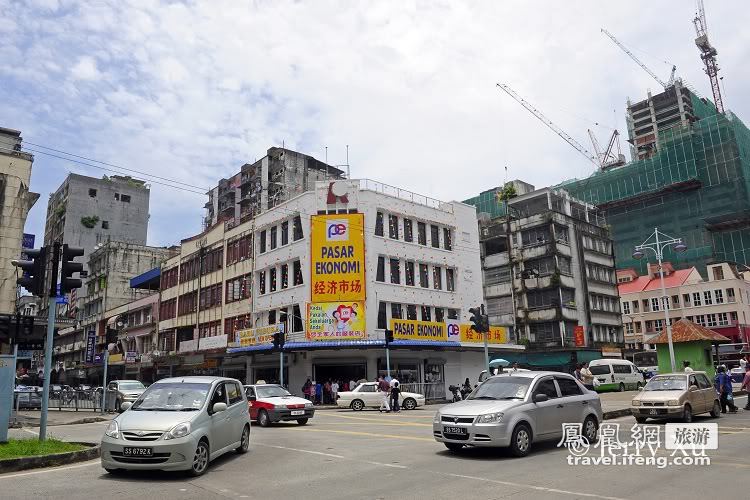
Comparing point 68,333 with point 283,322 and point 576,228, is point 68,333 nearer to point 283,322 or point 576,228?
point 283,322

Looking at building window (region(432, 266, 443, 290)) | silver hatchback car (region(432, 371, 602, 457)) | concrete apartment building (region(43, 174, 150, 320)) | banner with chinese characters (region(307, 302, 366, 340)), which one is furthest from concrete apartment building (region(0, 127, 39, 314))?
concrete apartment building (region(43, 174, 150, 320))

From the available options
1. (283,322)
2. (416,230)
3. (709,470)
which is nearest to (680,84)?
(416,230)

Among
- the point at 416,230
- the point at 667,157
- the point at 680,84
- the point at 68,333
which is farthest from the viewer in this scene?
the point at 680,84

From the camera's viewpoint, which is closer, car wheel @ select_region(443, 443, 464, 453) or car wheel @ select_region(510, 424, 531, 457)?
car wheel @ select_region(510, 424, 531, 457)

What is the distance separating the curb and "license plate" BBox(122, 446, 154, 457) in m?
2.68

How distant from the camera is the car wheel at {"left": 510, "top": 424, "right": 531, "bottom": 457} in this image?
429 inches

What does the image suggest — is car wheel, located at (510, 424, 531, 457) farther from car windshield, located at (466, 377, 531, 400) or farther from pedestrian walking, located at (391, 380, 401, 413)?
pedestrian walking, located at (391, 380, 401, 413)

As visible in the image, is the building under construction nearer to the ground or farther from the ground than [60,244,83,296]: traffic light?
farther from the ground

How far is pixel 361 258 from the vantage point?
3691 centimetres

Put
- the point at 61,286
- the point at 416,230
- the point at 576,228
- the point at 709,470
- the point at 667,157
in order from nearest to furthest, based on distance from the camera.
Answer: the point at 709,470
the point at 61,286
the point at 416,230
the point at 576,228
the point at 667,157

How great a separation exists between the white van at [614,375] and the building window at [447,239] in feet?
44.7

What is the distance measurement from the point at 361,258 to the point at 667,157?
228 ft

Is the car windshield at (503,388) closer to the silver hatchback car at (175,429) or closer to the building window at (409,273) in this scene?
the silver hatchback car at (175,429)

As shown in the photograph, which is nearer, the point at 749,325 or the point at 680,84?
the point at 749,325
